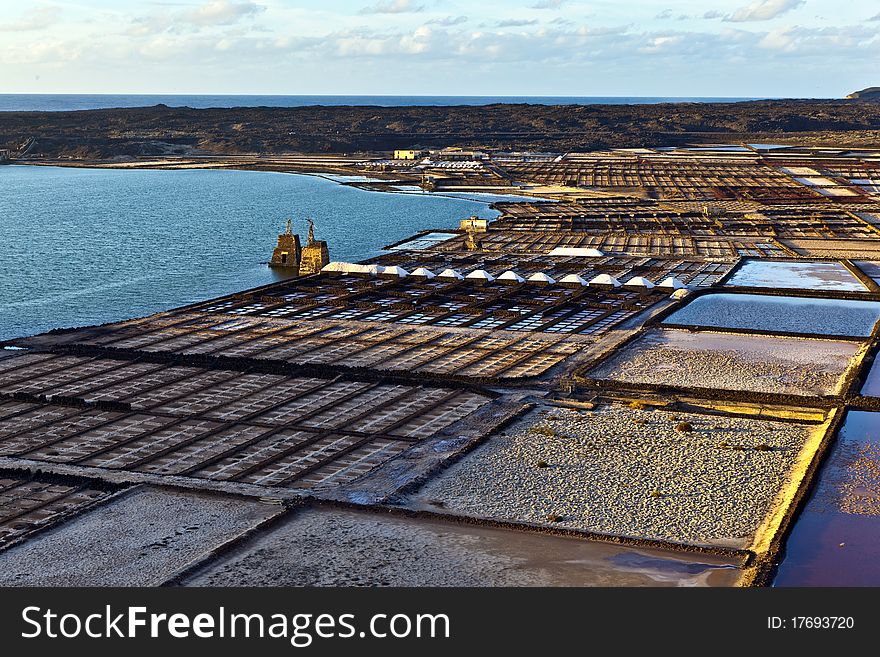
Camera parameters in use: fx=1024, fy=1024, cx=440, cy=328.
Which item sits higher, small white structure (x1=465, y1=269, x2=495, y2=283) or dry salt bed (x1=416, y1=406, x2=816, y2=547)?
small white structure (x1=465, y1=269, x2=495, y2=283)

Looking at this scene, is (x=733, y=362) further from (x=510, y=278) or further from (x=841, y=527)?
(x=510, y=278)

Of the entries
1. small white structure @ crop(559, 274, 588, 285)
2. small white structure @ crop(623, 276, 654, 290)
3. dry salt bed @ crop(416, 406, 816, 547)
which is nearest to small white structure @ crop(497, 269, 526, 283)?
small white structure @ crop(559, 274, 588, 285)

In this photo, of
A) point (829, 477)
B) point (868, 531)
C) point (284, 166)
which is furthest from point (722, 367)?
point (284, 166)

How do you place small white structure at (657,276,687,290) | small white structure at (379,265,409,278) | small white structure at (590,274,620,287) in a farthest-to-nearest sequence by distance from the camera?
small white structure at (379,265,409,278) < small white structure at (590,274,620,287) < small white structure at (657,276,687,290)

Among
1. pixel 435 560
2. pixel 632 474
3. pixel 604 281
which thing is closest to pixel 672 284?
pixel 604 281

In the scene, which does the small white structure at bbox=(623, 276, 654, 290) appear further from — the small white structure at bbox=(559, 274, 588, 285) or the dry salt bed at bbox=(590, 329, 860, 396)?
the dry salt bed at bbox=(590, 329, 860, 396)

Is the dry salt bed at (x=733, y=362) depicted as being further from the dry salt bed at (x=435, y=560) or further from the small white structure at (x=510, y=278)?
the dry salt bed at (x=435, y=560)
